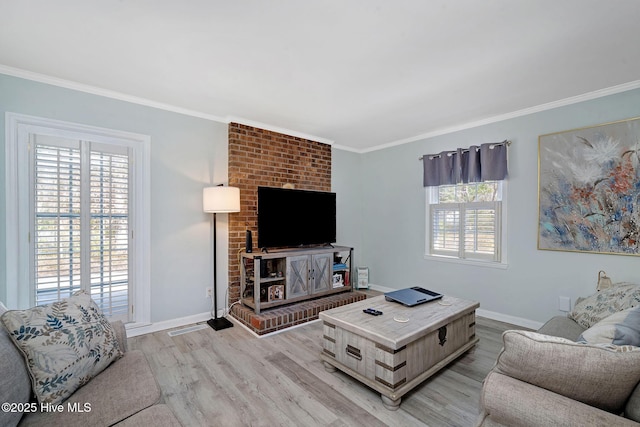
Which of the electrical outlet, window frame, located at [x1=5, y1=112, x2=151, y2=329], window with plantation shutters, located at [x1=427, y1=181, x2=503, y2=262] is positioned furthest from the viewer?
window with plantation shutters, located at [x1=427, y1=181, x2=503, y2=262]

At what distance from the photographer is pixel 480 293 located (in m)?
3.51

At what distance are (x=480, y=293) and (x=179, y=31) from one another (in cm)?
392

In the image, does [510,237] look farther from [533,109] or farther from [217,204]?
[217,204]

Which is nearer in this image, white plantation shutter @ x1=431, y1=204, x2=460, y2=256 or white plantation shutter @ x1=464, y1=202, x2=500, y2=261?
white plantation shutter @ x1=464, y1=202, x2=500, y2=261

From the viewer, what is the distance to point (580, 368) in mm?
992

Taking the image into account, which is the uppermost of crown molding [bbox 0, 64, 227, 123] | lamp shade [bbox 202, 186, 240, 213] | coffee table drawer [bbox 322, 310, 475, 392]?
crown molding [bbox 0, 64, 227, 123]

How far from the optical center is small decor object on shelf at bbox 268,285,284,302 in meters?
3.31

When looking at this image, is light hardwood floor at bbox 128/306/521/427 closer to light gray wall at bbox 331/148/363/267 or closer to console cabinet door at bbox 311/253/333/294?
console cabinet door at bbox 311/253/333/294

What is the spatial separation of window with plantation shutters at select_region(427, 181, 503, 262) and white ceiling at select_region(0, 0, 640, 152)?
0.99 m

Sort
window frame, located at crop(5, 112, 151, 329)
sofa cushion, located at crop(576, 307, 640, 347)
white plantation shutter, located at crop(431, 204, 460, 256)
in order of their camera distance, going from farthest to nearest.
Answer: white plantation shutter, located at crop(431, 204, 460, 256)
window frame, located at crop(5, 112, 151, 329)
sofa cushion, located at crop(576, 307, 640, 347)

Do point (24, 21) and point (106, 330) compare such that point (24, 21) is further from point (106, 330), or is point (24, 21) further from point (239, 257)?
point (239, 257)

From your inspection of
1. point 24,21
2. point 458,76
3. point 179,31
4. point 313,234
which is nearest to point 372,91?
point 458,76

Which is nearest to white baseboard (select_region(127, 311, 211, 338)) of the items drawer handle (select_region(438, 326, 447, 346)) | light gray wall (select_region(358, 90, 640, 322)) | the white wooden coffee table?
the white wooden coffee table

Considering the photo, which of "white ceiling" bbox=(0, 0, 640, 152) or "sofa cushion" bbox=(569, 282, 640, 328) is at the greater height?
"white ceiling" bbox=(0, 0, 640, 152)
